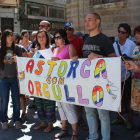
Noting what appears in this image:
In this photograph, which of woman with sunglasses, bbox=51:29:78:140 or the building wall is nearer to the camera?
woman with sunglasses, bbox=51:29:78:140

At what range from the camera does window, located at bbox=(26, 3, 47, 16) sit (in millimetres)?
21741

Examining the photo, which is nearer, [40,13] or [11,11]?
[11,11]

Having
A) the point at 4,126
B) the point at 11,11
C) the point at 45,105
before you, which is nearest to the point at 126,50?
the point at 45,105

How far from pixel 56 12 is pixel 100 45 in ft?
72.3

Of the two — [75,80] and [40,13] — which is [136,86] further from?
[40,13]

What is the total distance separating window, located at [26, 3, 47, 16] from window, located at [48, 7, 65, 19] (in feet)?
2.88

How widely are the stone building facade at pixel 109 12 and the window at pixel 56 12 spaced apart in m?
A: 15.1

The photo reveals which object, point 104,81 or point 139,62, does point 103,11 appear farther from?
point 104,81

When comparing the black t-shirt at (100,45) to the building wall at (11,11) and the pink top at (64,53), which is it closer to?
the pink top at (64,53)

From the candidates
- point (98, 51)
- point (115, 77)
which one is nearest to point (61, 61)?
point (98, 51)

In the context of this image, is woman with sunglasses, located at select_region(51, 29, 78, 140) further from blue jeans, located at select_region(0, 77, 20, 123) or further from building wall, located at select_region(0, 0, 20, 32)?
building wall, located at select_region(0, 0, 20, 32)

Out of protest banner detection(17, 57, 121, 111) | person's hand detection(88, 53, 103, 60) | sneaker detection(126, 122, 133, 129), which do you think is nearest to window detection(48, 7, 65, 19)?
protest banner detection(17, 57, 121, 111)

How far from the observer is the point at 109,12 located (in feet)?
26.3

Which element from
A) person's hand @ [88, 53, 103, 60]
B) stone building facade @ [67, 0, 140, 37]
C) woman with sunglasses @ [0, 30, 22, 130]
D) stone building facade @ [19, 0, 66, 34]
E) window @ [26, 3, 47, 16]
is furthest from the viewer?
window @ [26, 3, 47, 16]
